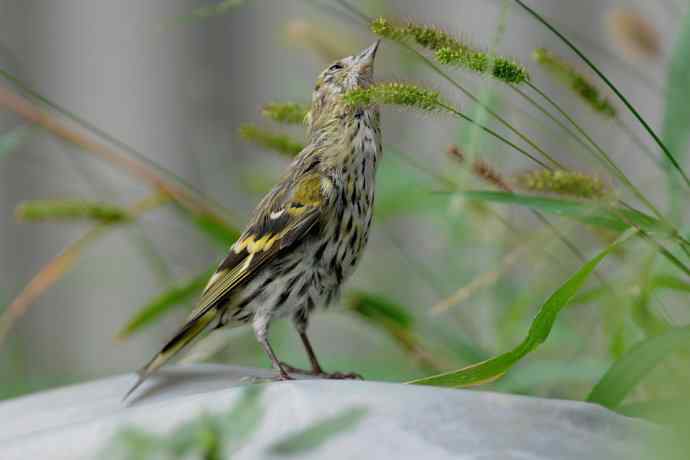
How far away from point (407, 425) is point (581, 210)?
0.44m

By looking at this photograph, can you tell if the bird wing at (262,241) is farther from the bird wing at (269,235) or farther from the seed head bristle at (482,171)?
the seed head bristle at (482,171)

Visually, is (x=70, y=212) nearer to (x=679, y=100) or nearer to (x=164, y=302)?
(x=164, y=302)

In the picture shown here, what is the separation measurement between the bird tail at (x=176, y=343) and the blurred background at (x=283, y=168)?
0.49 ft

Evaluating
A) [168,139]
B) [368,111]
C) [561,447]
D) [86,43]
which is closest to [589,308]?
[368,111]

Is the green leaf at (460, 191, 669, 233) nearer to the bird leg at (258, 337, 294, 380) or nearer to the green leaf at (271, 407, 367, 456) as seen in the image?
the bird leg at (258, 337, 294, 380)

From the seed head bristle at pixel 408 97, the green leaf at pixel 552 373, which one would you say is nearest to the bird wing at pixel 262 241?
the green leaf at pixel 552 373

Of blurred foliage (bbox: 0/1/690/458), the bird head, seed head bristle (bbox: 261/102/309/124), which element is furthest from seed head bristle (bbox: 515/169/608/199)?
the bird head

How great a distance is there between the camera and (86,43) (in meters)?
4.84

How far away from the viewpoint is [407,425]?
141 centimetres

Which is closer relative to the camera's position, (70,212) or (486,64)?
(486,64)

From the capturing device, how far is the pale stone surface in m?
1.37

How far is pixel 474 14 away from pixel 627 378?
8.88 ft

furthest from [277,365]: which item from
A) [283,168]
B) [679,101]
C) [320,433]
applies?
[283,168]

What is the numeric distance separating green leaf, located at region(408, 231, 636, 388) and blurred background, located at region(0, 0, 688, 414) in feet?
0.76
